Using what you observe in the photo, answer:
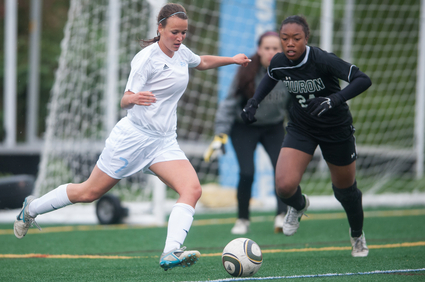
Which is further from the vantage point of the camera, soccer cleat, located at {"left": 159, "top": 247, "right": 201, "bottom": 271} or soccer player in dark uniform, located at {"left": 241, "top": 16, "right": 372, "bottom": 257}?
soccer player in dark uniform, located at {"left": 241, "top": 16, "right": 372, "bottom": 257}

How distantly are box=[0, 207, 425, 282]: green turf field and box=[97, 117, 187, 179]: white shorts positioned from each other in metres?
0.73

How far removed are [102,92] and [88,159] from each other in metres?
→ 1.08

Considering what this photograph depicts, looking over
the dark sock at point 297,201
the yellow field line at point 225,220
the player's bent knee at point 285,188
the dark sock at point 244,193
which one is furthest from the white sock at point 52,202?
the yellow field line at point 225,220

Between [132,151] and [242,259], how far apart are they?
41.4 inches

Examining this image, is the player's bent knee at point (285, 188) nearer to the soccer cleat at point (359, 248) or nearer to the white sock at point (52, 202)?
the soccer cleat at point (359, 248)

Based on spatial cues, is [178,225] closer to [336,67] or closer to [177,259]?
[177,259]

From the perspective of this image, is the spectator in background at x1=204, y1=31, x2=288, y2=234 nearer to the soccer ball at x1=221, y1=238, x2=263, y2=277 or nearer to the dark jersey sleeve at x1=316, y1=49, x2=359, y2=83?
the dark jersey sleeve at x1=316, y1=49, x2=359, y2=83

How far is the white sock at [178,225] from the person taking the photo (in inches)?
135

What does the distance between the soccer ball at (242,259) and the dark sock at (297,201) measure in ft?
3.02

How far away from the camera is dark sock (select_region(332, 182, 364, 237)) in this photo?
4.16 m

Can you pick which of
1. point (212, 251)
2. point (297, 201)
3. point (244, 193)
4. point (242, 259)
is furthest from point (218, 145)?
point (242, 259)

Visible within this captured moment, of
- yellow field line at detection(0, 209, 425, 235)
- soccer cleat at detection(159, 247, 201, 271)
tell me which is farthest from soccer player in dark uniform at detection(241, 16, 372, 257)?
yellow field line at detection(0, 209, 425, 235)

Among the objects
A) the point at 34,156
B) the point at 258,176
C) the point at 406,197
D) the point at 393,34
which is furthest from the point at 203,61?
the point at 34,156

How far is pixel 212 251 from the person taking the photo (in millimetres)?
4766
